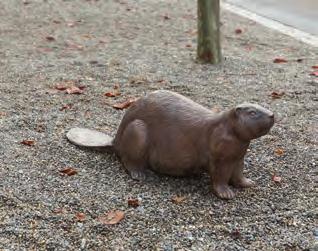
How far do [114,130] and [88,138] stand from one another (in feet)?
1.39

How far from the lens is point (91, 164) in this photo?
3816mm

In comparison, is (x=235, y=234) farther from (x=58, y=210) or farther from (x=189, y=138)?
(x=58, y=210)

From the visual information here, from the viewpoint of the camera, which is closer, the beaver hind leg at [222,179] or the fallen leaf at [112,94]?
the beaver hind leg at [222,179]

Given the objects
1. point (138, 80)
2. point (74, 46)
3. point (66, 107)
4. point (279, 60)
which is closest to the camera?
point (66, 107)

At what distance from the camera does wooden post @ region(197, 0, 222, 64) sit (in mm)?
6562

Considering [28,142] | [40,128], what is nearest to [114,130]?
[40,128]

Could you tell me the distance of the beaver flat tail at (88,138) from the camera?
13.1 ft

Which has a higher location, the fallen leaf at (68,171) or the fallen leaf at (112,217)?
the fallen leaf at (112,217)

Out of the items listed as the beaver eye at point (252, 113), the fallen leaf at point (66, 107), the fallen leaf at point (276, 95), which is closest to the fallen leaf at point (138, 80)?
the fallen leaf at point (66, 107)

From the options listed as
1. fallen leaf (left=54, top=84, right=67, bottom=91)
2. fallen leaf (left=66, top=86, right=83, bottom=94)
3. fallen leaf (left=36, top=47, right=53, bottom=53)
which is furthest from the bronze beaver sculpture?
fallen leaf (left=36, top=47, right=53, bottom=53)

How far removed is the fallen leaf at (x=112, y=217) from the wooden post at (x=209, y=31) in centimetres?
378

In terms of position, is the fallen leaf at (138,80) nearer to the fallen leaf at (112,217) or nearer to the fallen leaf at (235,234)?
the fallen leaf at (112,217)

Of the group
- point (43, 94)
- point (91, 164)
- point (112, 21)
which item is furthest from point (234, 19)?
point (91, 164)

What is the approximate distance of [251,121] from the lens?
10.5 ft
